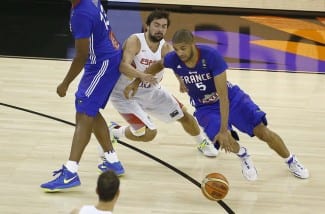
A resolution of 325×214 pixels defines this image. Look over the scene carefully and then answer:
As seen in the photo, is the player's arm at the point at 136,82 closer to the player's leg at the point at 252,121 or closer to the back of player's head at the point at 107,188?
the player's leg at the point at 252,121

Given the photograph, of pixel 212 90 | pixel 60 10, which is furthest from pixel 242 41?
pixel 212 90

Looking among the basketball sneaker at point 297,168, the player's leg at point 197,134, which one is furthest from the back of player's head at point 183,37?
the basketball sneaker at point 297,168

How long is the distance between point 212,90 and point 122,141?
153 cm

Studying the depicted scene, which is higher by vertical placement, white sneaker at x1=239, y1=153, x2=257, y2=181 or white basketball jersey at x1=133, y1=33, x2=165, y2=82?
white basketball jersey at x1=133, y1=33, x2=165, y2=82

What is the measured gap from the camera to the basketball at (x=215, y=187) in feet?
19.5

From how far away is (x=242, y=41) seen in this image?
1166 centimetres

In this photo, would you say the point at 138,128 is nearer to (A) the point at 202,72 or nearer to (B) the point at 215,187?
(A) the point at 202,72

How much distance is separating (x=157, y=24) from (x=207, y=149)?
1.44m

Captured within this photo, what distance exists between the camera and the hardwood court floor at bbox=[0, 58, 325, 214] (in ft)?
20.6

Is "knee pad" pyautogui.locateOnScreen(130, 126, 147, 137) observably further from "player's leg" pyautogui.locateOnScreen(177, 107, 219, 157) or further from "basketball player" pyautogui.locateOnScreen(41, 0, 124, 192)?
"basketball player" pyautogui.locateOnScreen(41, 0, 124, 192)

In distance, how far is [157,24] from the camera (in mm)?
6699

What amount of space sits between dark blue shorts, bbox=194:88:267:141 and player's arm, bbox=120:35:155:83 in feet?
1.87

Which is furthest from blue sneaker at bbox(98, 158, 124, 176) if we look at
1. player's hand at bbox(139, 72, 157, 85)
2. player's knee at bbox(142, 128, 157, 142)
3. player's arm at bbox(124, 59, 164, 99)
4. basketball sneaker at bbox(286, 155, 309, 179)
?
basketball sneaker at bbox(286, 155, 309, 179)

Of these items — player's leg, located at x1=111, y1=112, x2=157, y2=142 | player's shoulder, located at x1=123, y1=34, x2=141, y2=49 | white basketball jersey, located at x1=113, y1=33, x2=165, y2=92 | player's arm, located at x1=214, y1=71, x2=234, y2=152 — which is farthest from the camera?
player's leg, located at x1=111, y1=112, x2=157, y2=142
